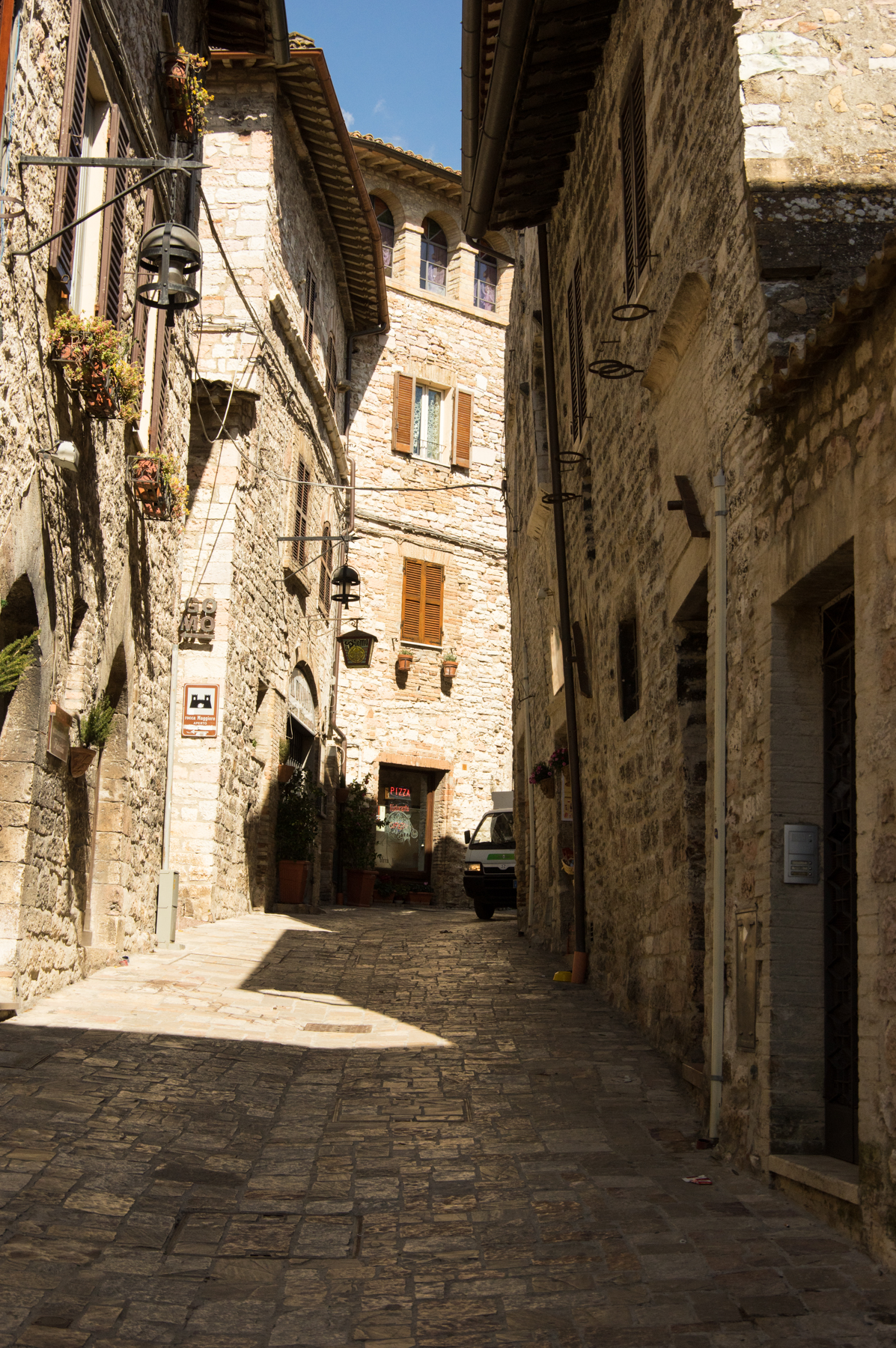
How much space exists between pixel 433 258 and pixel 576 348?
14.6 metres

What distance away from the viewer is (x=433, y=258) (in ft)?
78.5

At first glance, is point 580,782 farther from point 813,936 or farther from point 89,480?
point 813,936

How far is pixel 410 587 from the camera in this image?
22.1 metres

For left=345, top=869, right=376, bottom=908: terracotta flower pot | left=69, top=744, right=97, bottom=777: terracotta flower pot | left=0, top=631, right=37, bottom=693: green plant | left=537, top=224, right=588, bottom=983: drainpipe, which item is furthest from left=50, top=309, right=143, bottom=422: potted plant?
left=345, top=869, right=376, bottom=908: terracotta flower pot

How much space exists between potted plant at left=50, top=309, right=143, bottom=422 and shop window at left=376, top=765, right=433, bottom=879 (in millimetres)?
14406

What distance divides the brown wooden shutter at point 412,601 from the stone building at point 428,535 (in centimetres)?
2

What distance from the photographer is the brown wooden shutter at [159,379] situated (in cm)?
969

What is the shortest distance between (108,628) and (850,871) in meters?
5.55

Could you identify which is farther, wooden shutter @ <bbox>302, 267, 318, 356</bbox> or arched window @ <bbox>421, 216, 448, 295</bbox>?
arched window @ <bbox>421, 216, 448, 295</bbox>

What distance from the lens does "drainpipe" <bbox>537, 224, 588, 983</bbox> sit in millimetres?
9664

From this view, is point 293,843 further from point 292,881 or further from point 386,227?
point 386,227

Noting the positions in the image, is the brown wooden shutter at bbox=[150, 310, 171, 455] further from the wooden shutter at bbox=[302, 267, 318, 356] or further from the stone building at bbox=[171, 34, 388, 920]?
the wooden shutter at bbox=[302, 267, 318, 356]

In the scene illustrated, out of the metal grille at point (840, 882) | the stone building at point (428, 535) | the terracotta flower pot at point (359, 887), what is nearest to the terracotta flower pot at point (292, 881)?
the terracotta flower pot at point (359, 887)

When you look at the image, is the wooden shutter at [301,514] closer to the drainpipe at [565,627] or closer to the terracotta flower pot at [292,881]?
the terracotta flower pot at [292,881]
